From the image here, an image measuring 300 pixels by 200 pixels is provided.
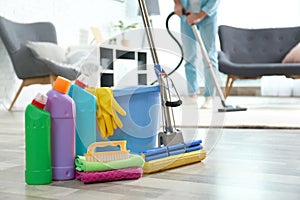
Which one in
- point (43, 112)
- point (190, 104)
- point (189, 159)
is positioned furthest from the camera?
point (190, 104)

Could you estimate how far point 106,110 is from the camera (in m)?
1.15

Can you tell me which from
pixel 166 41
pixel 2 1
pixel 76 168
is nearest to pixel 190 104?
pixel 166 41

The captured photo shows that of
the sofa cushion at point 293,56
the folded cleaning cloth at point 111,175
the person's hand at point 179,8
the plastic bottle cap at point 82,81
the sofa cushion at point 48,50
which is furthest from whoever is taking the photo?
the sofa cushion at point 293,56

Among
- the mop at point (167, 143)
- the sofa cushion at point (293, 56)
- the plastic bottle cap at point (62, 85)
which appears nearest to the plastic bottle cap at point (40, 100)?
the plastic bottle cap at point (62, 85)

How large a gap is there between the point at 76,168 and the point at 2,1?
3.55 metres

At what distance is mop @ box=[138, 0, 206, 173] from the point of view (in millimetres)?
1189

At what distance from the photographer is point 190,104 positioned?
164cm

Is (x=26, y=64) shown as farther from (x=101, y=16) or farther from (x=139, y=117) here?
(x=139, y=117)

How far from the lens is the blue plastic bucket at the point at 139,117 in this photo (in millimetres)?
1204

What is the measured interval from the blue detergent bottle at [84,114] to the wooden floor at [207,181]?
0.14m

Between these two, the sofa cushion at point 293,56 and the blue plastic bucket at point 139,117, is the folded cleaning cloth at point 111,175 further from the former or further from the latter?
the sofa cushion at point 293,56

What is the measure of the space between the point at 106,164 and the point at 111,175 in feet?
0.10

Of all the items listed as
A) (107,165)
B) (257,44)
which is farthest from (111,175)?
(257,44)

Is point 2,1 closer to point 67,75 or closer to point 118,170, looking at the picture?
point 67,75
